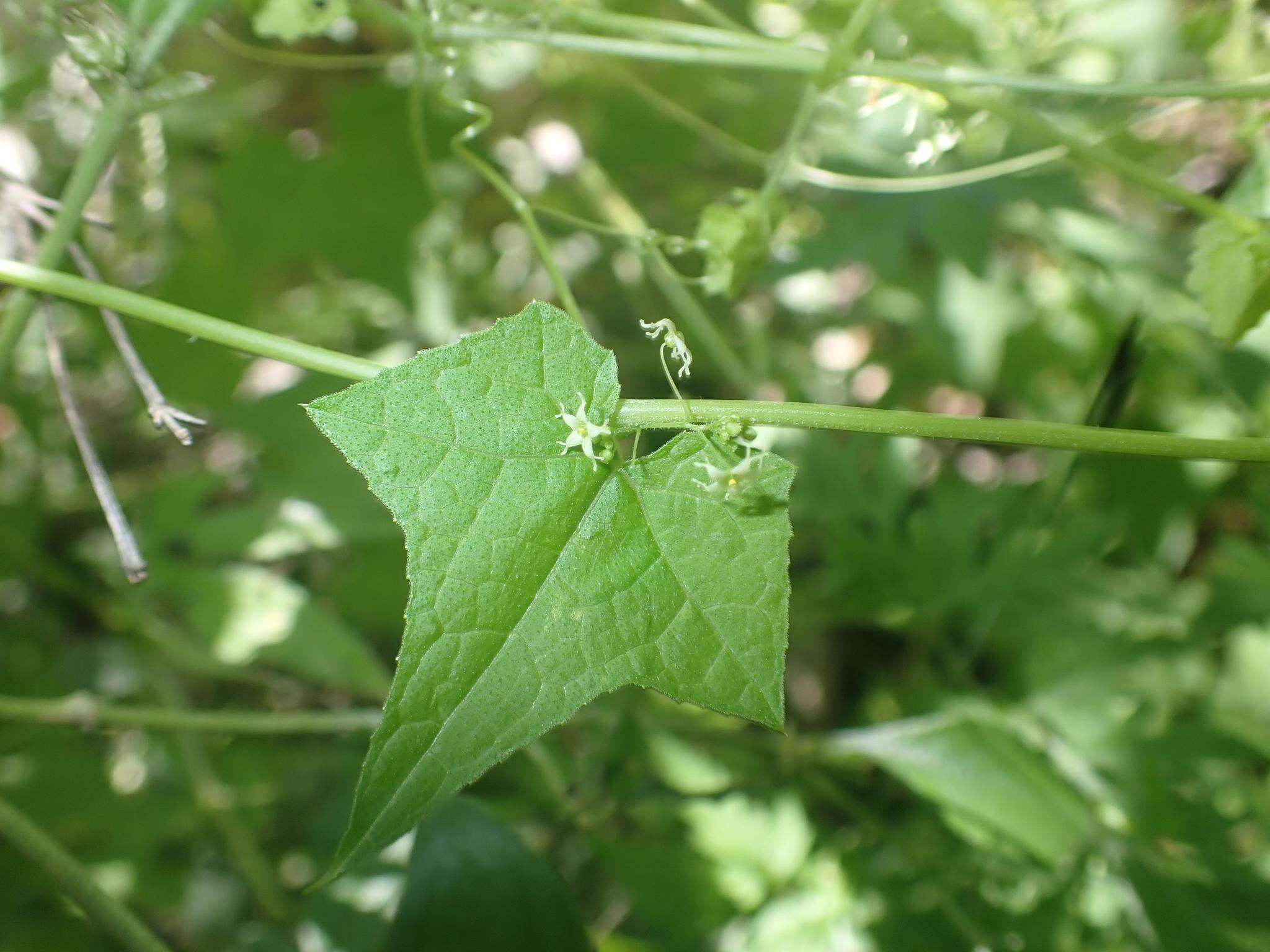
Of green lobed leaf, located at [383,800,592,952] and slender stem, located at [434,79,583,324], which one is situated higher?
→ slender stem, located at [434,79,583,324]

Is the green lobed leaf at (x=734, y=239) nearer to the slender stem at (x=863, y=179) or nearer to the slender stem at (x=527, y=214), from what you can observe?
the slender stem at (x=527, y=214)

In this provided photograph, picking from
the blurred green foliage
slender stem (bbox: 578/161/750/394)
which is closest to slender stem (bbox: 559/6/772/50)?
the blurred green foliage

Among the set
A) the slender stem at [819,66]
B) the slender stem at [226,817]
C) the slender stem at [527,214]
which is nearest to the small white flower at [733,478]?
the slender stem at [527,214]

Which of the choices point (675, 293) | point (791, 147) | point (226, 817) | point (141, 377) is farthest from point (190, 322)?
point (226, 817)

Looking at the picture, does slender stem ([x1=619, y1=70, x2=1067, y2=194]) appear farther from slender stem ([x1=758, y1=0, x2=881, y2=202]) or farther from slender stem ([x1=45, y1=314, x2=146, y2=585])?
slender stem ([x1=45, y1=314, x2=146, y2=585])

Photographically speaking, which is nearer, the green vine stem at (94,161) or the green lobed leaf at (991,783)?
the green vine stem at (94,161)

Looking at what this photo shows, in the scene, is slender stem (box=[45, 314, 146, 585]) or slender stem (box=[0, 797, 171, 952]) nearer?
slender stem (box=[45, 314, 146, 585])

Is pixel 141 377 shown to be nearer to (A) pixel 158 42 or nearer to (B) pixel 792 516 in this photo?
(A) pixel 158 42
